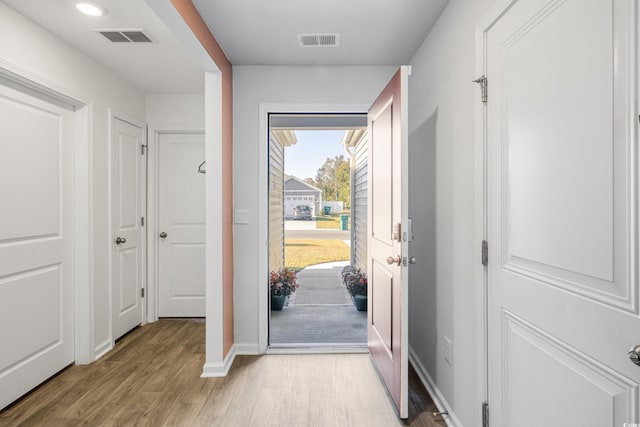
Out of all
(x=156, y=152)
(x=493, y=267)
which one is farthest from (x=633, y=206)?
(x=156, y=152)

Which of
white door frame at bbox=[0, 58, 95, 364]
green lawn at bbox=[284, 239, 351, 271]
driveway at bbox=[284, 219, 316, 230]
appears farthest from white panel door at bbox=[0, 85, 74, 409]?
driveway at bbox=[284, 219, 316, 230]

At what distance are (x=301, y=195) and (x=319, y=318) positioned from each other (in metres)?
4.10

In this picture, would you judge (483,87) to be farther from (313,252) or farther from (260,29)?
(313,252)

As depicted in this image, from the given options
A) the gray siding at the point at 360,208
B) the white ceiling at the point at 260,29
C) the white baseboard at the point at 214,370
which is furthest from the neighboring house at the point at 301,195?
the white baseboard at the point at 214,370

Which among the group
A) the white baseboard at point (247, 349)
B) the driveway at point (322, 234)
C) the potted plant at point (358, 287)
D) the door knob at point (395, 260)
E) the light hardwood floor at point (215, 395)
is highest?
the door knob at point (395, 260)

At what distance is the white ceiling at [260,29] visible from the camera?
2.05m

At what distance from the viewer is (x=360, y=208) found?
5500 mm

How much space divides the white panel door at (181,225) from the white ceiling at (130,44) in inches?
24.0

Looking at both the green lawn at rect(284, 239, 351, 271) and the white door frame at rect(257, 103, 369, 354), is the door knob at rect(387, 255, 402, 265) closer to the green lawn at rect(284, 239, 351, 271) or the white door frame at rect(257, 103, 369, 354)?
the white door frame at rect(257, 103, 369, 354)

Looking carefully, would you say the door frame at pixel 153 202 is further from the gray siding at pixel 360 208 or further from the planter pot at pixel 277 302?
the gray siding at pixel 360 208

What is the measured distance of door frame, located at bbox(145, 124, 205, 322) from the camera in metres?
3.69

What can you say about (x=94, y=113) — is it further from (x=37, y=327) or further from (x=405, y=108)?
(x=405, y=108)

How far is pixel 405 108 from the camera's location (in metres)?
1.96

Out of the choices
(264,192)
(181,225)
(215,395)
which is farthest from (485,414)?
(181,225)
